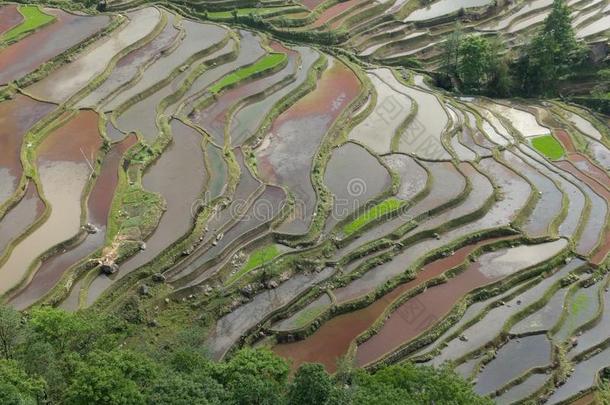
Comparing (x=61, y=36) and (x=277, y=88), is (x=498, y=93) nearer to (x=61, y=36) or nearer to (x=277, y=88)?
(x=277, y=88)

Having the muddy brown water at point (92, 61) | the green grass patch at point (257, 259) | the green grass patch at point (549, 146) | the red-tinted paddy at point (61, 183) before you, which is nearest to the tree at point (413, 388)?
the green grass patch at point (257, 259)

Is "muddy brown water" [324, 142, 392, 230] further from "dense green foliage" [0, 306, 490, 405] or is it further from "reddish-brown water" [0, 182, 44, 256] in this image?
"reddish-brown water" [0, 182, 44, 256]

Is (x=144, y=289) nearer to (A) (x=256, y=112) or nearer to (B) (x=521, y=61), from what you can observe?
(A) (x=256, y=112)

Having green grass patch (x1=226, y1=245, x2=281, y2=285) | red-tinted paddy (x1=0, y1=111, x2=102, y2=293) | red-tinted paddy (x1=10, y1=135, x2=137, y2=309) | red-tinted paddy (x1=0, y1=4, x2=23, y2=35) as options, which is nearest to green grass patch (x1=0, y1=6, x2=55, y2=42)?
red-tinted paddy (x1=0, y1=4, x2=23, y2=35)

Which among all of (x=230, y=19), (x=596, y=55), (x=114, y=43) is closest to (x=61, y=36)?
(x=114, y=43)

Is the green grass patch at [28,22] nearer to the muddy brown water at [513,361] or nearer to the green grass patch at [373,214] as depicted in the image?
the green grass patch at [373,214]

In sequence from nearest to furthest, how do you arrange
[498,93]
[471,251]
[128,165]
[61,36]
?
[471,251] < [128,165] < [61,36] < [498,93]

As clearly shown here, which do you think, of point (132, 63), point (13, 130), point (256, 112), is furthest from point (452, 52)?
point (13, 130)
